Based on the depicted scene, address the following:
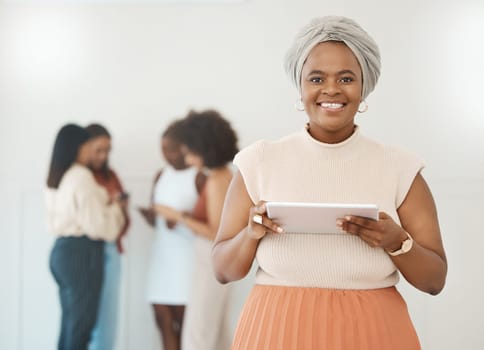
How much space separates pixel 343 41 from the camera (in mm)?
1764

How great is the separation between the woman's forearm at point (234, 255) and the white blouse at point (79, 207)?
262cm

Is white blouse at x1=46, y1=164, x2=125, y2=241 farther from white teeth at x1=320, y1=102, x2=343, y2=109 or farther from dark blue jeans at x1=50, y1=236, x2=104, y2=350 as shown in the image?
white teeth at x1=320, y1=102, x2=343, y2=109

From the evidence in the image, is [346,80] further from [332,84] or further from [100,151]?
[100,151]

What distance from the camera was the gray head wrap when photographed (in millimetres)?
1758

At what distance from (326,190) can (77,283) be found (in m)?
2.85

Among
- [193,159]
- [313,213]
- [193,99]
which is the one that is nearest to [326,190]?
[313,213]

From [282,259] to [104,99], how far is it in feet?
10.7

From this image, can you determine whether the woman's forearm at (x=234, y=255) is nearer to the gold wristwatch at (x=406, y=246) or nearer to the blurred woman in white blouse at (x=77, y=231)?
the gold wristwatch at (x=406, y=246)

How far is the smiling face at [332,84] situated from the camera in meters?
1.75

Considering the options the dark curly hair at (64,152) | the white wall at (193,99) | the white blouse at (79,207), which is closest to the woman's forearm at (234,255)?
the white blouse at (79,207)

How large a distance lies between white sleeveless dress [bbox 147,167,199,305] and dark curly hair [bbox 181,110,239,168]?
12 cm

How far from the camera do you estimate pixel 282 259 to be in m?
1.74
